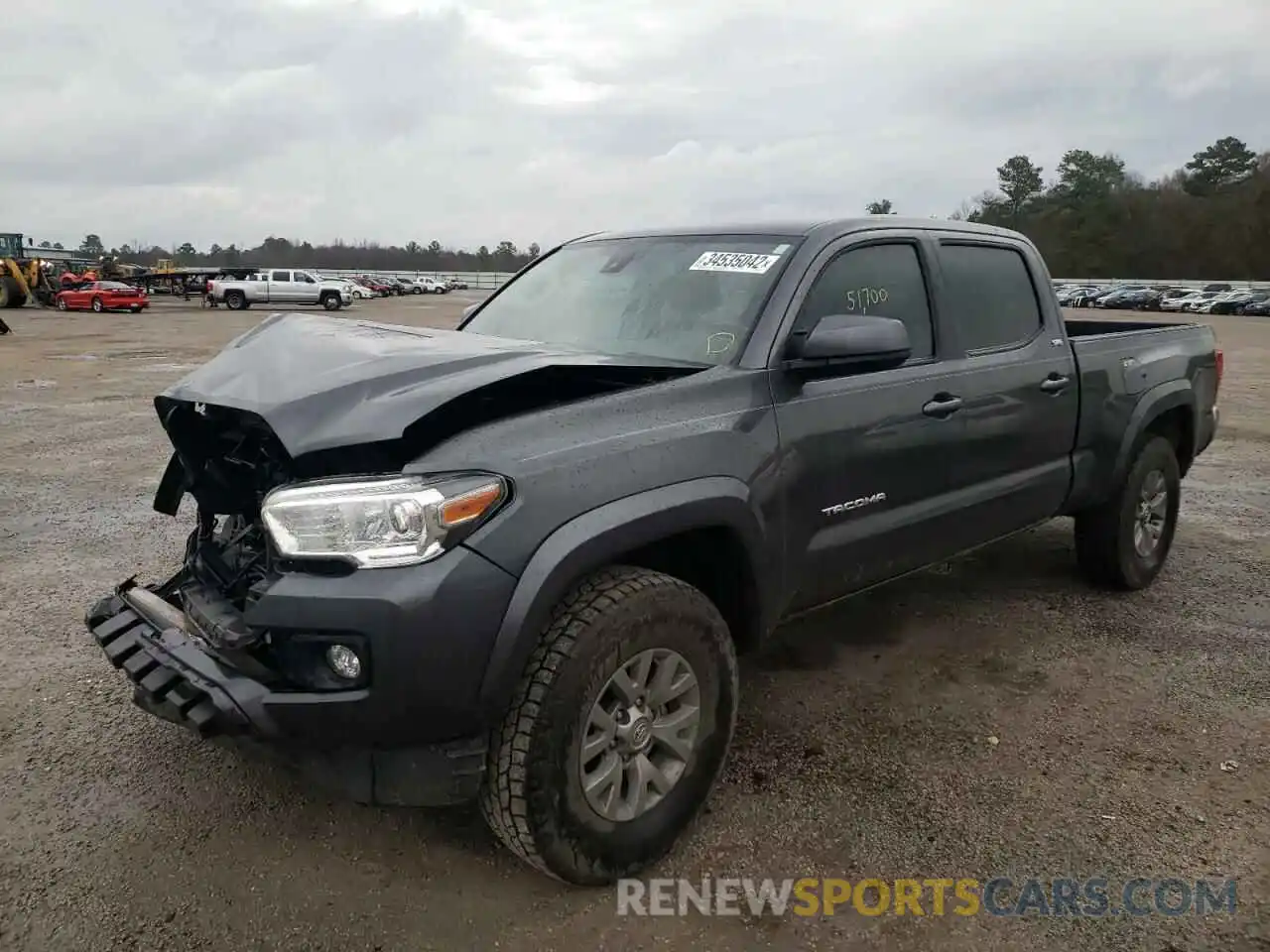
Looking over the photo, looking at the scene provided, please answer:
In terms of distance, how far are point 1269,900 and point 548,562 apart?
7.06 feet

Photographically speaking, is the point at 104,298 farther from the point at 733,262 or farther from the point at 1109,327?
the point at 733,262

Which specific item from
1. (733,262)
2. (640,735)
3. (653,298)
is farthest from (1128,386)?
(640,735)

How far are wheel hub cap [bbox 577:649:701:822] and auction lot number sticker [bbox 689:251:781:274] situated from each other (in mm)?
1465

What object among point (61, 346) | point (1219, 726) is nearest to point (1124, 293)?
point (61, 346)

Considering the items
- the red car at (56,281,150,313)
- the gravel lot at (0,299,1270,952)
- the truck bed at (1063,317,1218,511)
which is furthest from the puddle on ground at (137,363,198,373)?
the red car at (56,281,150,313)

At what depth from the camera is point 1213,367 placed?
17.5 ft

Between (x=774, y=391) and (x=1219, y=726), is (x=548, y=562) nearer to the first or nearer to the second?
(x=774, y=391)

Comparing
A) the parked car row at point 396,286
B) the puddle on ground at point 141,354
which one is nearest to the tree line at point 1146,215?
the parked car row at point 396,286

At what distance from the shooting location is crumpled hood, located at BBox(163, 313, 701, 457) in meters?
2.37

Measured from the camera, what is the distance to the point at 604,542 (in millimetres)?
2434

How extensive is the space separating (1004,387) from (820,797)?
1931 mm

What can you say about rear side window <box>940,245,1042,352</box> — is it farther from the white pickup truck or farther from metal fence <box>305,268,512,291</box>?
metal fence <box>305,268,512,291</box>

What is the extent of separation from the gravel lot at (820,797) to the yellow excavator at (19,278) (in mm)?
39800

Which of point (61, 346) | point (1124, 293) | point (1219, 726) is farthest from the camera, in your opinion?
point (1124, 293)
